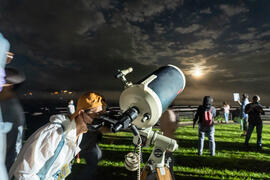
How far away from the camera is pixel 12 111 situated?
7.40 feet

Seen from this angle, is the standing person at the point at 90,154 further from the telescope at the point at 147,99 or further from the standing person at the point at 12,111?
the telescope at the point at 147,99

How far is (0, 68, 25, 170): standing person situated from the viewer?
2178mm

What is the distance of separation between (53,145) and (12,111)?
1.36 m

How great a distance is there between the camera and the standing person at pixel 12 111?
2.18 meters

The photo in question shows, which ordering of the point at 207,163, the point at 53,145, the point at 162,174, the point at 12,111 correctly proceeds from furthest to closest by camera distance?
the point at 207,163 < the point at 12,111 < the point at 162,174 < the point at 53,145

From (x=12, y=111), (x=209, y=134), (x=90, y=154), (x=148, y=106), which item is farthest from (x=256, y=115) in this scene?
(x=12, y=111)

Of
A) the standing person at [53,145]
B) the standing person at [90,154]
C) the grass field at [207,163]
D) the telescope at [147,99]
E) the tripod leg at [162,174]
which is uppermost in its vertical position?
the telescope at [147,99]

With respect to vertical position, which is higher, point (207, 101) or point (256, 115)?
point (207, 101)

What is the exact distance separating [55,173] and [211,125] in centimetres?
401

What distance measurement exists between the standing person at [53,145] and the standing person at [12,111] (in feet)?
3.37

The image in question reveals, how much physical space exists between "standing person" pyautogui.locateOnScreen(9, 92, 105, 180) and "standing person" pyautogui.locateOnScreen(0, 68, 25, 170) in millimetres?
1027

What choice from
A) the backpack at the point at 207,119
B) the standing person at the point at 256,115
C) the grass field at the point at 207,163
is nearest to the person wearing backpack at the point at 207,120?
the backpack at the point at 207,119

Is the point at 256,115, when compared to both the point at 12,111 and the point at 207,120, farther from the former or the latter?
the point at 12,111

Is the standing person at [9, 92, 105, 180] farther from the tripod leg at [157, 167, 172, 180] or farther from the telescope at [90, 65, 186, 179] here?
the tripod leg at [157, 167, 172, 180]
